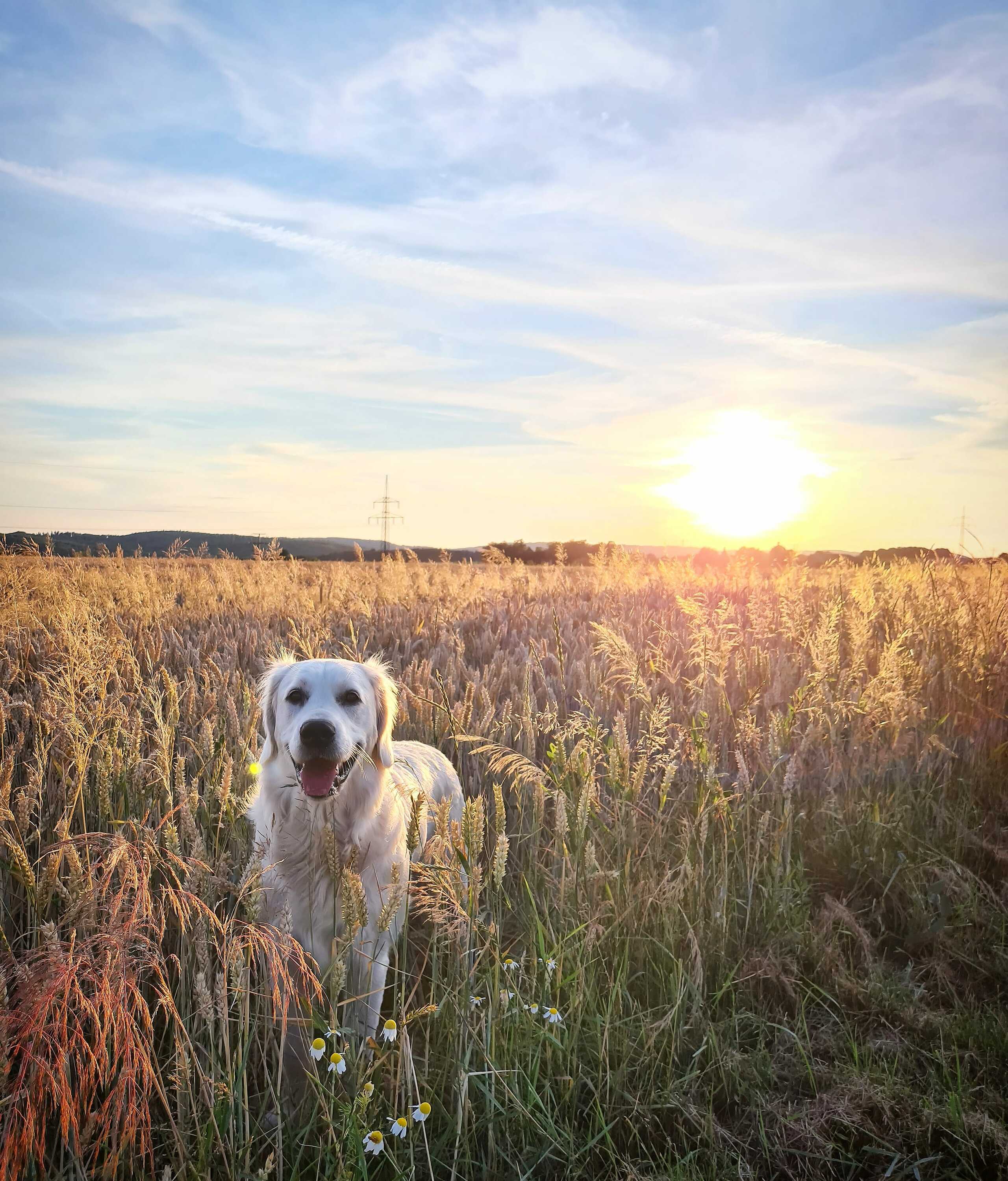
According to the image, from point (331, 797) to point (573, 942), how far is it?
3.48 feet

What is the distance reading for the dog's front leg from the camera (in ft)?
8.08

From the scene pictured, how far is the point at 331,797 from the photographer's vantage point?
2.93 m

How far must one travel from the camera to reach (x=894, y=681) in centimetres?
377

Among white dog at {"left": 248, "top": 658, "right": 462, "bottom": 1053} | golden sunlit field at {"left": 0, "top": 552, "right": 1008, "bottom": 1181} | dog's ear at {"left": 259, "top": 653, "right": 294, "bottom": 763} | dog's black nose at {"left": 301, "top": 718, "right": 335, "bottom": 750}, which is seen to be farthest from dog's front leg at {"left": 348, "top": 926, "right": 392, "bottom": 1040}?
dog's ear at {"left": 259, "top": 653, "right": 294, "bottom": 763}

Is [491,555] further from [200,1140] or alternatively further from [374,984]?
[200,1140]

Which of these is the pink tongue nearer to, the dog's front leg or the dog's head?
the dog's head

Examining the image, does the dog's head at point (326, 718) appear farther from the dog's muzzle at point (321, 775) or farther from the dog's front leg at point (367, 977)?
the dog's front leg at point (367, 977)

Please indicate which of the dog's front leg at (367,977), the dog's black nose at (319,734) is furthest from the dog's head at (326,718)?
the dog's front leg at (367,977)

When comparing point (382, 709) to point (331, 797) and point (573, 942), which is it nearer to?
point (331, 797)

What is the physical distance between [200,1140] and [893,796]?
3.42 metres

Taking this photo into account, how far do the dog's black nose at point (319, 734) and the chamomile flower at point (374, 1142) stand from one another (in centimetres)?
138

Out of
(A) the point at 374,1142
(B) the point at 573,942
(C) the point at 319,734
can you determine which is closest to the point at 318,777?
(C) the point at 319,734

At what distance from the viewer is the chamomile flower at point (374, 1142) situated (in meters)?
1.68

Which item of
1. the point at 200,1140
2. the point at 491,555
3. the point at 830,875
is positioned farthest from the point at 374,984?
the point at 491,555
